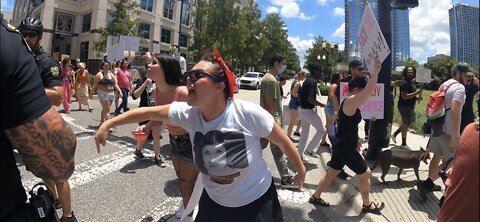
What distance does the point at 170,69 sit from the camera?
3.99 meters

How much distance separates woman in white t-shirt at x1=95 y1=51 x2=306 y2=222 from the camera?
2.20 meters

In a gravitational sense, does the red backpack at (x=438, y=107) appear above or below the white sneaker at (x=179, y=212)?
above

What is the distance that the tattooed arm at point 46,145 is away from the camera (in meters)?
1.39

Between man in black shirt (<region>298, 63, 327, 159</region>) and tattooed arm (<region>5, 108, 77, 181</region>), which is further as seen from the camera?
man in black shirt (<region>298, 63, 327, 159</region>)

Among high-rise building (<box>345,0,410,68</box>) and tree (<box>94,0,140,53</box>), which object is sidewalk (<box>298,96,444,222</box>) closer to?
high-rise building (<box>345,0,410,68</box>)

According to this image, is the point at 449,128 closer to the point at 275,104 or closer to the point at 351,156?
the point at 351,156

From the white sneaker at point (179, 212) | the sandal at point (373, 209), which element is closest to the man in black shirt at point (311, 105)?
the sandal at point (373, 209)

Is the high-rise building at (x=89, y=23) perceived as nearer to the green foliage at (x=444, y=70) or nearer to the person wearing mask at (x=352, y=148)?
the green foliage at (x=444, y=70)

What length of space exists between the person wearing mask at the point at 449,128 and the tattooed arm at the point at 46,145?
4.22m

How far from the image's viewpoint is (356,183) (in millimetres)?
5391

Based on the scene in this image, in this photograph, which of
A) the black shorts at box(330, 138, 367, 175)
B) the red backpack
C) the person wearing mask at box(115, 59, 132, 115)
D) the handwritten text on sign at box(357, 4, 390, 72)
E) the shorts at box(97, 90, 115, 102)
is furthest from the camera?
the person wearing mask at box(115, 59, 132, 115)

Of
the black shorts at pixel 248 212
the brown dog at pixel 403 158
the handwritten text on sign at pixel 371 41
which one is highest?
the handwritten text on sign at pixel 371 41

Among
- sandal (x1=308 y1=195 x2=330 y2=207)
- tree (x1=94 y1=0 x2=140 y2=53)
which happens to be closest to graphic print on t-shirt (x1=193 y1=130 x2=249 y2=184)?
sandal (x1=308 y1=195 x2=330 y2=207)

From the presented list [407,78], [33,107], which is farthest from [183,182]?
[407,78]
